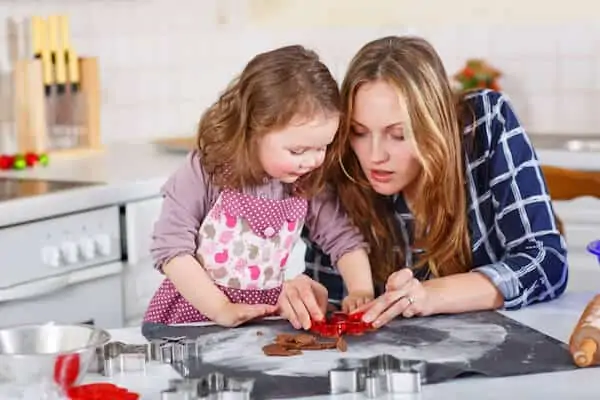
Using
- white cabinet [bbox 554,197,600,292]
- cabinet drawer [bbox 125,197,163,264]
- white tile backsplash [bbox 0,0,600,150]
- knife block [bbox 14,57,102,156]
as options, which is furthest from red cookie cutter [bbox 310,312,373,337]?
white tile backsplash [bbox 0,0,600,150]

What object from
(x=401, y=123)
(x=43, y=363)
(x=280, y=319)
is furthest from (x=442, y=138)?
(x=43, y=363)

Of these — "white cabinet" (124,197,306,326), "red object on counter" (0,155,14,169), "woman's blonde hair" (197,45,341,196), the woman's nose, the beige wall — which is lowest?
"white cabinet" (124,197,306,326)

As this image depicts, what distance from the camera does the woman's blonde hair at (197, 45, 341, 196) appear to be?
2.15 metres

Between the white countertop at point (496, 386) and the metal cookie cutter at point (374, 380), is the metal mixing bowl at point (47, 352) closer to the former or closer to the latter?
the white countertop at point (496, 386)

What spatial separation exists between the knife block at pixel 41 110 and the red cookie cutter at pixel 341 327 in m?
1.71

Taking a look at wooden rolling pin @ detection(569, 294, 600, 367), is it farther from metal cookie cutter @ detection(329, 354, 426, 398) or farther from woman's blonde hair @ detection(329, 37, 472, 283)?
woman's blonde hair @ detection(329, 37, 472, 283)

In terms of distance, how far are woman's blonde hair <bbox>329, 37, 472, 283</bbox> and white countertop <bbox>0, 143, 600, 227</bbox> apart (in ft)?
2.71

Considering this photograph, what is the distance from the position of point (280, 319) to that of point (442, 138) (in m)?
0.43

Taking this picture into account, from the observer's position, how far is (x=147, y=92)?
408 cm

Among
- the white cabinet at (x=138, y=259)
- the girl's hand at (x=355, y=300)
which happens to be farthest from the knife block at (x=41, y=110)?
the girl's hand at (x=355, y=300)

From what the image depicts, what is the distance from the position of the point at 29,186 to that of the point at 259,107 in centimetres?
110

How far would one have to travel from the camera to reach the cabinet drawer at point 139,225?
10.3 feet

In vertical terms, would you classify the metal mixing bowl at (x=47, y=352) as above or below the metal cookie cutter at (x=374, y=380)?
above

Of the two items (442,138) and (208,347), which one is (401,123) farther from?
(208,347)
